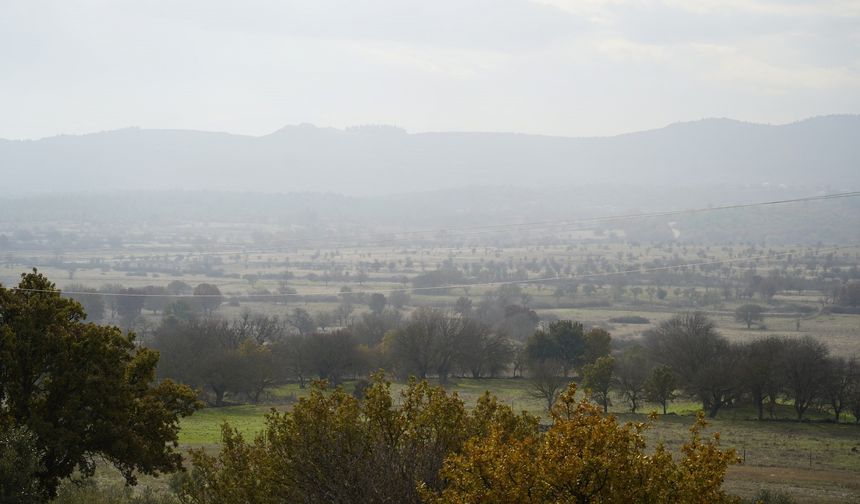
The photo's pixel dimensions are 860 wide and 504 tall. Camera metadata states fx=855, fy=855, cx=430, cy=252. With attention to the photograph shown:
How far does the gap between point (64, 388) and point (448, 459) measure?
31.4ft

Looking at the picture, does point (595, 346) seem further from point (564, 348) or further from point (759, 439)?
point (759, 439)

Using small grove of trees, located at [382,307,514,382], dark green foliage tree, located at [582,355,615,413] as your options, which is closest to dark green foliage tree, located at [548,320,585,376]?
small grove of trees, located at [382,307,514,382]

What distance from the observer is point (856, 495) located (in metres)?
25.5

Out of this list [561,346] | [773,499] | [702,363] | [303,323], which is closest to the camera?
[773,499]

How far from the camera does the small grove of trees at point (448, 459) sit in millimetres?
9000

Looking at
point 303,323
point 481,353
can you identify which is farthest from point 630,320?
point 481,353

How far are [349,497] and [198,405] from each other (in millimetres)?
7740

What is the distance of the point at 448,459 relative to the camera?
10.1m

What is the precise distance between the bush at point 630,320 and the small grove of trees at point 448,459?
9115cm

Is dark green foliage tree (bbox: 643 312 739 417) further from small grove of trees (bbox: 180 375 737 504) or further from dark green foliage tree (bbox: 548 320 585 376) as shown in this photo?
small grove of trees (bbox: 180 375 737 504)

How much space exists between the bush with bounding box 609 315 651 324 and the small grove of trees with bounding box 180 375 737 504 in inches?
3588

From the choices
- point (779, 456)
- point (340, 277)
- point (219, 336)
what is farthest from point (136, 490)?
point (340, 277)

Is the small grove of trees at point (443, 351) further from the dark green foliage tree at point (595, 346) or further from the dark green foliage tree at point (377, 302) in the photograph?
the dark green foliage tree at point (377, 302)

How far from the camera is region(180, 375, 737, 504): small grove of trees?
29.5ft
